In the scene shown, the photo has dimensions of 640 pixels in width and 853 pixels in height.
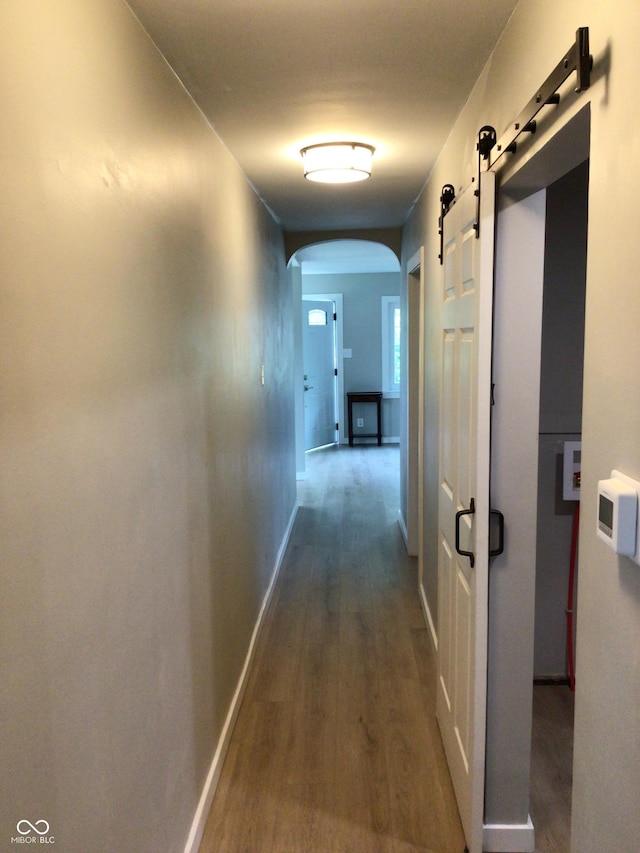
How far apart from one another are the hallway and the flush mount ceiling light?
231cm

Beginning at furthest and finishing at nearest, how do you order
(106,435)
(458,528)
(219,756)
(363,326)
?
(363,326) < (219,756) < (458,528) < (106,435)

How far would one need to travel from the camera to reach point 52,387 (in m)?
1.11

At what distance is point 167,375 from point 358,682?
6.49 ft

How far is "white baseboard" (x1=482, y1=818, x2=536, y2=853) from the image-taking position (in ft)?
6.88

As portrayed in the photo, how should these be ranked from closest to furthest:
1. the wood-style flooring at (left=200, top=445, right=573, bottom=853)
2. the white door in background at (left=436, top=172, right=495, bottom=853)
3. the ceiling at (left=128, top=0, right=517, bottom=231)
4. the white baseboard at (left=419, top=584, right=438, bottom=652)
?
the ceiling at (left=128, top=0, right=517, bottom=231), the white door in background at (left=436, top=172, right=495, bottom=853), the wood-style flooring at (left=200, top=445, right=573, bottom=853), the white baseboard at (left=419, top=584, right=438, bottom=652)

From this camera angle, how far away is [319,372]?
903 cm

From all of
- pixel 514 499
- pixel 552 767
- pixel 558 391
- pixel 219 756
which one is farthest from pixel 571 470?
pixel 219 756

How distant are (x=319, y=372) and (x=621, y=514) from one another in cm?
814

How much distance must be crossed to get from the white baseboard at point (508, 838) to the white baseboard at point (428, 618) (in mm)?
1040

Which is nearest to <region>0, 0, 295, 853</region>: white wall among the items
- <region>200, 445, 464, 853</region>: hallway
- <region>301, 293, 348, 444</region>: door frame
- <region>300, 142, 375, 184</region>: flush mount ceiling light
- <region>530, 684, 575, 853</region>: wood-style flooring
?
<region>200, 445, 464, 853</region>: hallway

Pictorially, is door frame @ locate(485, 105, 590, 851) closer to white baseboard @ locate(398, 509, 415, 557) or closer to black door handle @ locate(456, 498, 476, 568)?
black door handle @ locate(456, 498, 476, 568)

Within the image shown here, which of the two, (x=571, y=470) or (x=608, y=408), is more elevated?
(x=608, y=408)

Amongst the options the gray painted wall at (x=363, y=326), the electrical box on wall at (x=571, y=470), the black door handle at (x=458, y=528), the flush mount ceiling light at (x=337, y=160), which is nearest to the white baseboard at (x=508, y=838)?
the black door handle at (x=458, y=528)

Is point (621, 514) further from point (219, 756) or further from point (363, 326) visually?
point (363, 326)
